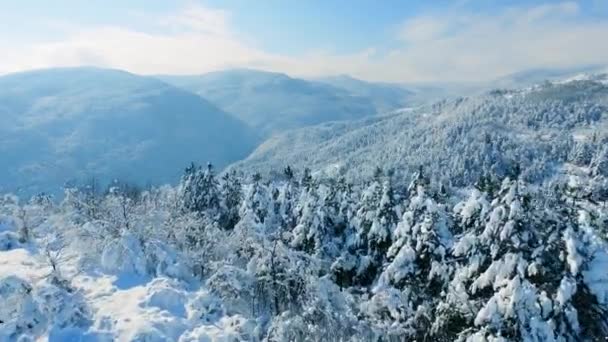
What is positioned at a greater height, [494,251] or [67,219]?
[494,251]

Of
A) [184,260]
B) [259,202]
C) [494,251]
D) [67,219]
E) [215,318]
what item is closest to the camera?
[494,251]

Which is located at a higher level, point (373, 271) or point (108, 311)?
point (108, 311)

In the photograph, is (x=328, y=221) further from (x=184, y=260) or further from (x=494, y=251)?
(x=494, y=251)

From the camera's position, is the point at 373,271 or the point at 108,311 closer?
the point at 108,311

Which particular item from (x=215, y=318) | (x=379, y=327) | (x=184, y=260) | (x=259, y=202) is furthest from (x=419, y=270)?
(x=259, y=202)

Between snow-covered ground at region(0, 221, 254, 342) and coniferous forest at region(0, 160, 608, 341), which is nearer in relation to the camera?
coniferous forest at region(0, 160, 608, 341)

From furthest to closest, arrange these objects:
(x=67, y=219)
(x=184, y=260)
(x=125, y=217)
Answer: (x=67, y=219)
(x=125, y=217)
(x=184, y=260)

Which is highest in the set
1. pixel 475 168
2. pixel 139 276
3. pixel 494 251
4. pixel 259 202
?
pixel 494 251

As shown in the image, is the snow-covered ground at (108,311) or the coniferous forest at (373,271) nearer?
the coniferous forest at (373,271)

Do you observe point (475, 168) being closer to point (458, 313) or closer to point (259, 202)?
point (259, 202)

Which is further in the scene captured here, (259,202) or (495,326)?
(259,202)
